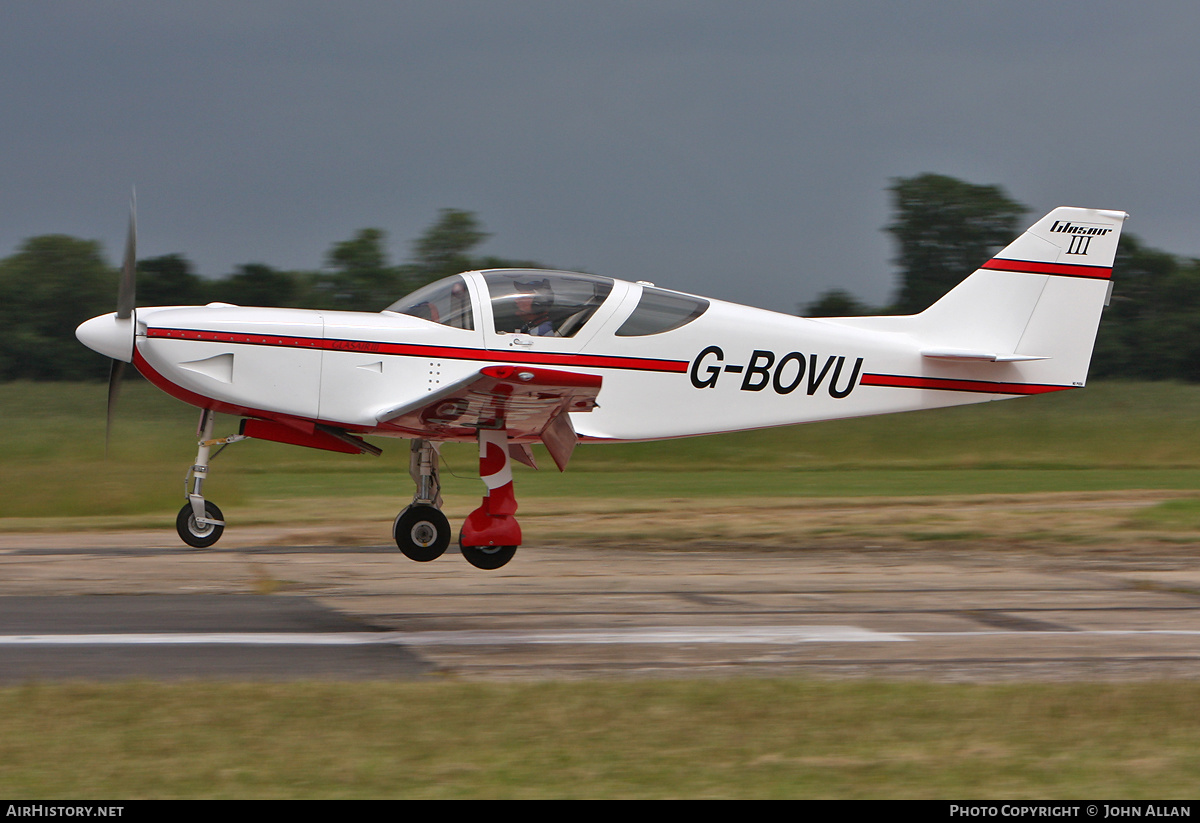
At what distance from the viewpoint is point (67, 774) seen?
4.13 metres

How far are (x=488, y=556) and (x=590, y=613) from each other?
1.55 metres

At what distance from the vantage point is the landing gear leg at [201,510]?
9195 mm

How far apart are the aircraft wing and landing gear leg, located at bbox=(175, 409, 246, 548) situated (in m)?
1.56

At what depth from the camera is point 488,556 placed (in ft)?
29.8

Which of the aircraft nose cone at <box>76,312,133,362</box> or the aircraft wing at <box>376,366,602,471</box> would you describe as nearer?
the aircraft wing at <box>376,366,602,471</box>

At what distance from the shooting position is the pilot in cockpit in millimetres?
8805

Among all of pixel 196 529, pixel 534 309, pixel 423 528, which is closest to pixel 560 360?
pixel 534 309

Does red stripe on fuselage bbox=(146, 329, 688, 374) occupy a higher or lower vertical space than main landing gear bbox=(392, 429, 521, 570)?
higher

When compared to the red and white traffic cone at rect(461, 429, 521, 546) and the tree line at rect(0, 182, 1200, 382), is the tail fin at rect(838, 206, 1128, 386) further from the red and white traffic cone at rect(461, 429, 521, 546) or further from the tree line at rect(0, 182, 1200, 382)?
the tree line at rect(0, 182, 1200, 382)

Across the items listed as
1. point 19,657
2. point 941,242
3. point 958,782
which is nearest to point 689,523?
point 19,657

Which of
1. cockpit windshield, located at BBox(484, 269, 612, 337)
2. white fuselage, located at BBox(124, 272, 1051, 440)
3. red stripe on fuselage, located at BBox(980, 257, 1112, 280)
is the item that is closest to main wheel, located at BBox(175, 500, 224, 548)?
white fuselage, located at BBox(124, 272, 1051, 440)

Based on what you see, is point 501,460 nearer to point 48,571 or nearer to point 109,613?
point 109,613

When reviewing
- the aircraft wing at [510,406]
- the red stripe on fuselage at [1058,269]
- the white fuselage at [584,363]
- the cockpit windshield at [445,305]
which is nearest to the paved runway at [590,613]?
the aircraft wing at [510,406]

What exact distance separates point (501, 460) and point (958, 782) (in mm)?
4900
